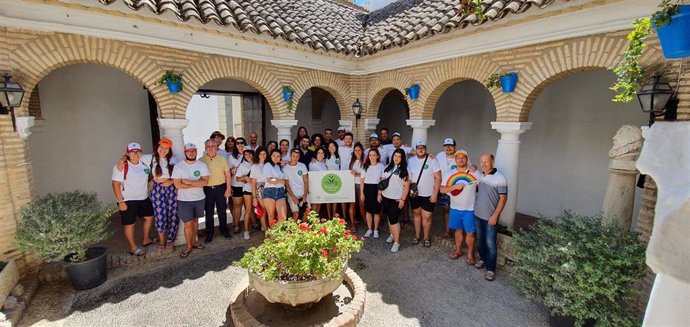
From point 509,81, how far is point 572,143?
2.87 m

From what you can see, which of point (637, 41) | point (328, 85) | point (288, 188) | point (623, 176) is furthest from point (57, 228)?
point (623, 176)

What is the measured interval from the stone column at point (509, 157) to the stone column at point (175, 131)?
5376 millimetres

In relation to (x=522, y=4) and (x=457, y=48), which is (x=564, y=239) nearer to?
(x=522, y=4)

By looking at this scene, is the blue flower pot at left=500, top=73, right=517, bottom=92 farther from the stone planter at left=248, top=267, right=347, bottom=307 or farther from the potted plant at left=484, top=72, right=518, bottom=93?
the stone planter at left=248, top=267, right=347, bottom=307

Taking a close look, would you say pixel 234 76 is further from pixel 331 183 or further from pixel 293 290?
pixel 293 290

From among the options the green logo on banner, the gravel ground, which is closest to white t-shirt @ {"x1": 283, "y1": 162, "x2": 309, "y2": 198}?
the green logo on banner

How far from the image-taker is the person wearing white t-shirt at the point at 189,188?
5.29m

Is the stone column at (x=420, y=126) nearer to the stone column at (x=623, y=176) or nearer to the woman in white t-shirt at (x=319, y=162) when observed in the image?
the woman in white t-shirt at (x=319, y=162)

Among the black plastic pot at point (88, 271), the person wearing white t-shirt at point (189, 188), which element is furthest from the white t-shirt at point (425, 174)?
the black plastic pot at point (88, 271)

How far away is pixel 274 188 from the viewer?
5.80 metres

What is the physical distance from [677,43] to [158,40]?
20.9 ft

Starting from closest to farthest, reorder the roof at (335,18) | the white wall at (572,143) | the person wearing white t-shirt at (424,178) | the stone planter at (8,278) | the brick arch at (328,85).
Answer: the stone planter at (8,278)
the roof at (335,18)
the person wearing white t-shirt at (424,178)
the white wall at (572,143)
the brick arch at (328,85)

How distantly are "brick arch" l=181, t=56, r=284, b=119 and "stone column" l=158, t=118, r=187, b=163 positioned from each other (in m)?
0.22

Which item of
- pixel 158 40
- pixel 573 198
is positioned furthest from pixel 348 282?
pixel 573 198
